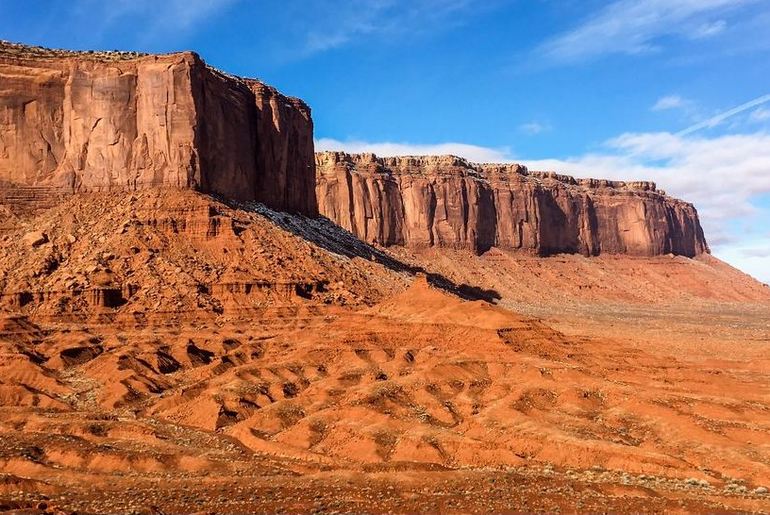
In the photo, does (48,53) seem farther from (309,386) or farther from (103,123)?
(309,386)

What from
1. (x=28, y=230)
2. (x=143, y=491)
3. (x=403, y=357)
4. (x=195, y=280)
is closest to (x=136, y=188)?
(x=28, y=230)

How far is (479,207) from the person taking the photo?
127 metres

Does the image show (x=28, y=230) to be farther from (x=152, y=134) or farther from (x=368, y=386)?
(x=368, y=386)

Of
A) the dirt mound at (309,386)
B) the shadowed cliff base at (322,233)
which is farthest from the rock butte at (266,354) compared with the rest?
the shadowed cliff base at (322,233)

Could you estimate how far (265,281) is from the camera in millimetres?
57375

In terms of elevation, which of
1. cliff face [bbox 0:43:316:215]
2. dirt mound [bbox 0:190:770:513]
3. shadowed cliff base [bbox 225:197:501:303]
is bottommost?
dirt mound [bbox 0:190:770:513]

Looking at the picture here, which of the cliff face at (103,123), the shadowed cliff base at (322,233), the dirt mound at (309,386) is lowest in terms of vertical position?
the dirt mound at (309,386)

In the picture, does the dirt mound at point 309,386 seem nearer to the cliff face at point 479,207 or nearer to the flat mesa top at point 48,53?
the flat mesa top at point 48,53

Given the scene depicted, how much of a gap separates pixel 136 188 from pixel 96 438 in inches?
1600

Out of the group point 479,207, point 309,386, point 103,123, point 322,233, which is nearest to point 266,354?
point 309,386

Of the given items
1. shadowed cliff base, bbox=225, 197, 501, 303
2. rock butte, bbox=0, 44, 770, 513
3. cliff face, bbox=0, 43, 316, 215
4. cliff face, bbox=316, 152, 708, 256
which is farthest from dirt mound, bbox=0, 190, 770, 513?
cliff face, bbox=316, 152, 708, 256

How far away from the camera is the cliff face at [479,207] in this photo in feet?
398

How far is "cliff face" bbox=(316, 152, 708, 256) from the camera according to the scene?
121 meters

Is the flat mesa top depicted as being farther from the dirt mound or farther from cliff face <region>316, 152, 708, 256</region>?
cliff face <region>316, 152, 708, 256</region>
